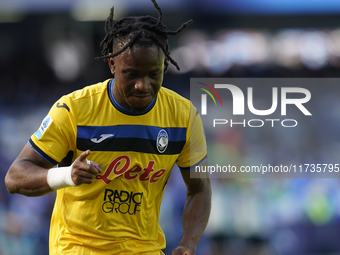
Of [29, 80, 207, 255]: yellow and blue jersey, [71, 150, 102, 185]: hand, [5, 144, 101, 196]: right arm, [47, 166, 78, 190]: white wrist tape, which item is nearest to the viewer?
[71, 150, 102, 185]: hand

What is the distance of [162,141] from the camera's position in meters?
2.67

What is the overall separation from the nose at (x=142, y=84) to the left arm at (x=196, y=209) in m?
0.82

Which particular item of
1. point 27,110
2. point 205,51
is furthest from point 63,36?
point 205,51

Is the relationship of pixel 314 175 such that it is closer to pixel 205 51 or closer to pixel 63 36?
pixel 205 51

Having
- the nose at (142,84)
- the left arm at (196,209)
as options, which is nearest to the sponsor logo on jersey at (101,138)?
the nose at (142,84)

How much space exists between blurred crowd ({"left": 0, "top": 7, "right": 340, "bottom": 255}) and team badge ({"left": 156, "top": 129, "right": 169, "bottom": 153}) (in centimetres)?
454

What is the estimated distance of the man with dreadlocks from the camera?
93.0 inches

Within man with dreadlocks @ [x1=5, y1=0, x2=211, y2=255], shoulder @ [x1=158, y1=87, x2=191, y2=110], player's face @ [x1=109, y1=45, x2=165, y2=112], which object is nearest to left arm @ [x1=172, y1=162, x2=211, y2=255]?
man with dreadlocks @ [x1=5, y1=0, x2=211, y2=255]

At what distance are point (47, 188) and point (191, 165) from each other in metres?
1.01

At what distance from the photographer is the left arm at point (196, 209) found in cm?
269

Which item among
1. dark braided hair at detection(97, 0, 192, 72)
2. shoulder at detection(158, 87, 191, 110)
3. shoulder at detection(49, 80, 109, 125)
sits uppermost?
dark braided hair at detection(97, 0, 192, 72)

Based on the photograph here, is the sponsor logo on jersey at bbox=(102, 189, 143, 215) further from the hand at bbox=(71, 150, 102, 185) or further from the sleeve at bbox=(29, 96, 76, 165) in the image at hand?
the hand at bbox=(71, 150, 102, 185)

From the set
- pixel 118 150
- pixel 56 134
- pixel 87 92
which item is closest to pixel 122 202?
pixel 118 150

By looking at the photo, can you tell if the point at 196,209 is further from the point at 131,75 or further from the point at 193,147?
the point at 131,75
